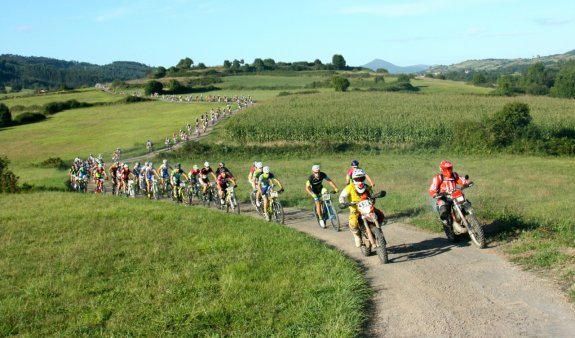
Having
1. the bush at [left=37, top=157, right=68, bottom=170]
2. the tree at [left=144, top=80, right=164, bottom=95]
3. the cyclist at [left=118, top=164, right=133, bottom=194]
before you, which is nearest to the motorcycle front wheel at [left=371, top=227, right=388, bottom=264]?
the cyclist at [left=118, top=164, right=133, bottom=194]

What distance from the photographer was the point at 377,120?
54.4 meters

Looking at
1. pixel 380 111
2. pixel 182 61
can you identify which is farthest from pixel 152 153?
pixel 182 61

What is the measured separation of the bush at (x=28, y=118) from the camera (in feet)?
307

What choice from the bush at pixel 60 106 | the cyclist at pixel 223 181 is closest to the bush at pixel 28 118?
the bush at pixel 60 106

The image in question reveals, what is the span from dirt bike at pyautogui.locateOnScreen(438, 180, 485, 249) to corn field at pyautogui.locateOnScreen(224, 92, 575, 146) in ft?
124

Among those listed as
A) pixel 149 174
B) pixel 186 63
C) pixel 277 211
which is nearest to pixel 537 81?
pixel 186 63

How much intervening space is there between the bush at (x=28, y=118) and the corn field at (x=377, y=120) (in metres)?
46.8

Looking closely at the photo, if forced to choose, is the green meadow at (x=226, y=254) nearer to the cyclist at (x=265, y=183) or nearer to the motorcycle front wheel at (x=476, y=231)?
the motorcycle front wheel at (x=476, y=231)

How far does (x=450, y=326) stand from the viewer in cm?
825

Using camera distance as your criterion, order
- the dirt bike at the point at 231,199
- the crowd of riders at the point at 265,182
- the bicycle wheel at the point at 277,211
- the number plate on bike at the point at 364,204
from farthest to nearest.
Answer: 1. the dirt bike at the point at 231,199
2. the bicycle wheel at the point at 277,211
3. the crowd of riders at the point at 265,182
4. the number plate on bike at the point at 364,204

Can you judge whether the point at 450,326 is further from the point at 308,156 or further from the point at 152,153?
the point at 152,153

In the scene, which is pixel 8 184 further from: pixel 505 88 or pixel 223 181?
pixel 505 88

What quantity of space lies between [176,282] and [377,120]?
148 feet

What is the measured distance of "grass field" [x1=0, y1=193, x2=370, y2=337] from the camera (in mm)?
8984
